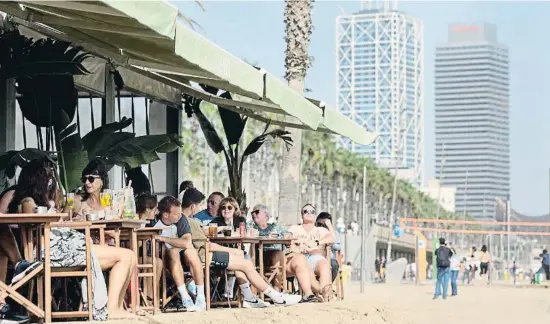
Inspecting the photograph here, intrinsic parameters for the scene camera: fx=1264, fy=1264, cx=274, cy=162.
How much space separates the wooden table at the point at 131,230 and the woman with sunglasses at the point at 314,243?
4279mm

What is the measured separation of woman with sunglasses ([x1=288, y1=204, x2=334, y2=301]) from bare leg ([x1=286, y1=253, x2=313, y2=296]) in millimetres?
597

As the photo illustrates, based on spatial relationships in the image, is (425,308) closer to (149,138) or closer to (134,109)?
(134,109)

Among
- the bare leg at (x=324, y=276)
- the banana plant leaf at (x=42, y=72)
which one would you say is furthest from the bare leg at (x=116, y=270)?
the bare leg at (x=324, y=276)

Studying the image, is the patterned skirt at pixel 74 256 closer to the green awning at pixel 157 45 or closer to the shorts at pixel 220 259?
the green awning at pixel 157 45

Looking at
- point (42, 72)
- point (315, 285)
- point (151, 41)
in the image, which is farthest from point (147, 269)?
point (315, 285)

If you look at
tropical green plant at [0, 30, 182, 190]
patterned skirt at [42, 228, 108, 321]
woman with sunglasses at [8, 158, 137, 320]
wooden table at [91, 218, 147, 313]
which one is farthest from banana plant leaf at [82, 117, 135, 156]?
patterned skirt at [42, 228, 108, 321]

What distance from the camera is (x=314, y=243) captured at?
14.9 metres

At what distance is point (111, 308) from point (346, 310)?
14.2ft

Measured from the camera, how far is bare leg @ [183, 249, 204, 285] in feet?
38.1

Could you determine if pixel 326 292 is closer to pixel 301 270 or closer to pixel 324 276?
pixel 324 276

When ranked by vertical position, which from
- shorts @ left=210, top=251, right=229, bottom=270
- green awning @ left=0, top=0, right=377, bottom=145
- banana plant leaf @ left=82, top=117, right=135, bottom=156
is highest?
green awning @ left=0, top=0, right=377, bottom=145

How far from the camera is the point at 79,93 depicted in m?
16.6

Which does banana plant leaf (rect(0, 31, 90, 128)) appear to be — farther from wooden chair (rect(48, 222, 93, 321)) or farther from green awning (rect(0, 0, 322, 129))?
wooden chair (rect(48, 222, 93, 321))

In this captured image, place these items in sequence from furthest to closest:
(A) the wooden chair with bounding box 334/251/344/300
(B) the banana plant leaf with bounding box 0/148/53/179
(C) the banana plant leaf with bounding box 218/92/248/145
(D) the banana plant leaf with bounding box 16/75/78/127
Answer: (C) the banana plant leaf with bounding box 218/92/248/145, (A) the wooden chair with bounding box 334/251/344/300, (D) the banana plant leaf with bounding box 16/75/78/127, (B) the banana plant leaf with bounding box 0/148/53/179
